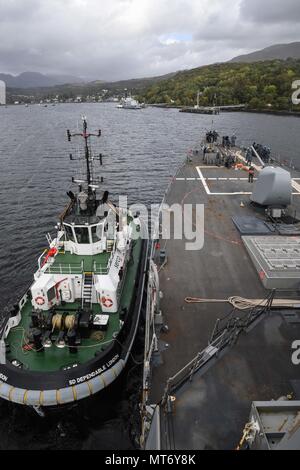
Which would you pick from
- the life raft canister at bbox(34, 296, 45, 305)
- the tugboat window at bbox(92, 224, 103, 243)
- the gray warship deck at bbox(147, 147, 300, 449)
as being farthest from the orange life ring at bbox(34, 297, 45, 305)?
the gray warship deck at bbox(147, 147, 300, 449)

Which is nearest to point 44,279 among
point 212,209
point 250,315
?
point 250,315

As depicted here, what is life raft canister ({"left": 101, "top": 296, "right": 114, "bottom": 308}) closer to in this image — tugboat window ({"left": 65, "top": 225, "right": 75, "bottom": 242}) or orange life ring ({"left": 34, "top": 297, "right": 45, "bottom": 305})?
orange life ring ({"left": 34, "top": 297, "right": 45, "bottom": 305})

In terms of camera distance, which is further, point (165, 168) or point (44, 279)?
point (165, 168)

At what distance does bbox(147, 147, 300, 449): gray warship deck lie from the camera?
11.0 m

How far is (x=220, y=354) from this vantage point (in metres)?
13.7

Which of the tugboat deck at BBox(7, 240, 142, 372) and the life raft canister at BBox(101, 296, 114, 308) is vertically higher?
the life raft canister at BBox(101, 296, 114, 308)

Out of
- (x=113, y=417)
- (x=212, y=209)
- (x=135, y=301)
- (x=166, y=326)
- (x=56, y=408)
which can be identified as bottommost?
(x=113, y=417)

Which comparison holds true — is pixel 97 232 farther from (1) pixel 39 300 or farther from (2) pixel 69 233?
(1) pixel 39 300

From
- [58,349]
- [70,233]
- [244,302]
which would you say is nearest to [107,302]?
[58,349]

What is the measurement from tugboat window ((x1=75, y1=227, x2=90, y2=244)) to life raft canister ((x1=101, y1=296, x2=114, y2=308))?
4756 millimetres

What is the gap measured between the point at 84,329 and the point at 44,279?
12.5 feet

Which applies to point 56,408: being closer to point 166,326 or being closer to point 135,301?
point 166,326

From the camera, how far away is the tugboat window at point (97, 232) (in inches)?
890

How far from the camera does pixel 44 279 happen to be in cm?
1994
